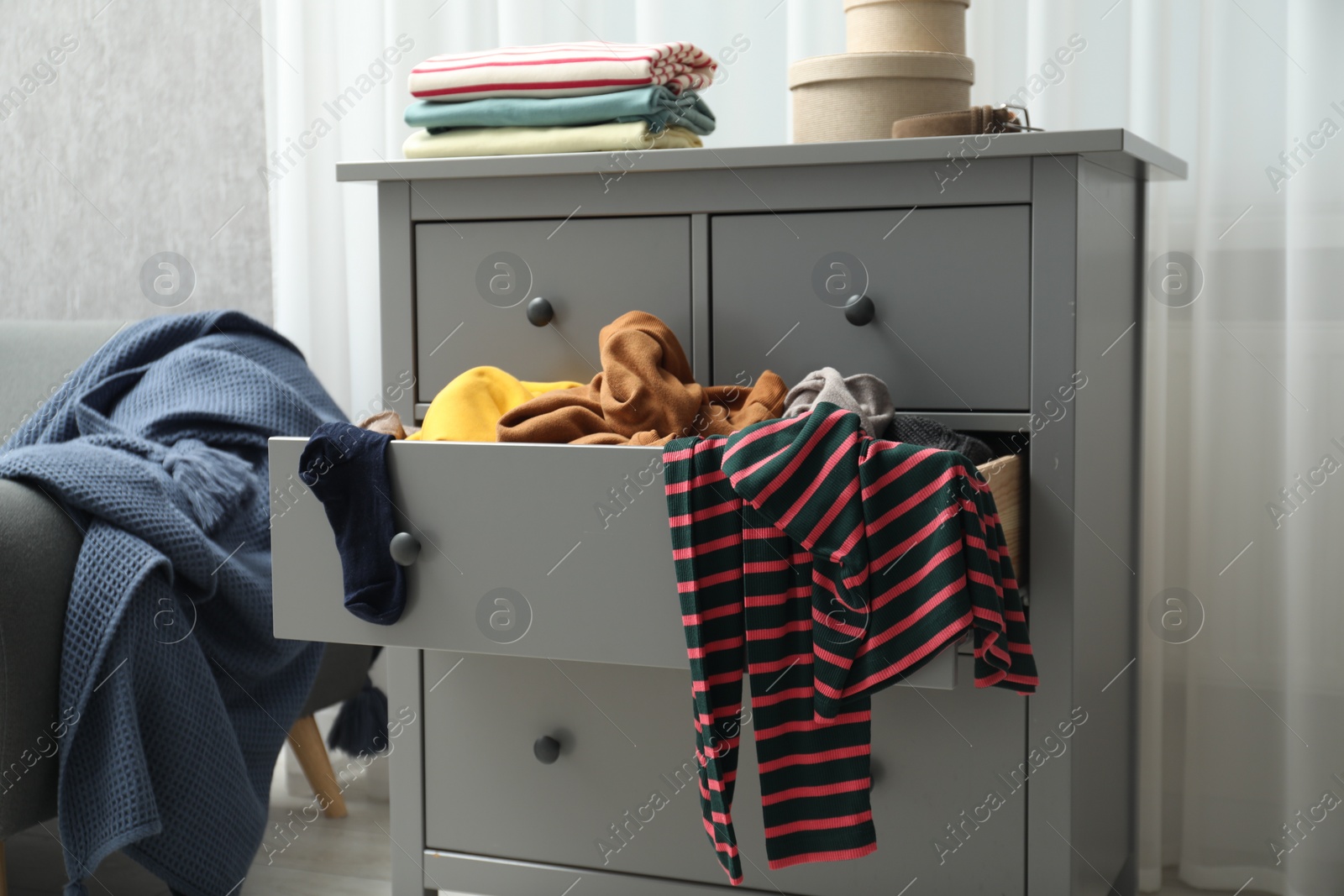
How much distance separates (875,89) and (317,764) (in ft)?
4.01

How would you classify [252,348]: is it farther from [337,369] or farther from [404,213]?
[404,213]

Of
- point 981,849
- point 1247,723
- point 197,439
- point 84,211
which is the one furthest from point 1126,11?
point 84,211

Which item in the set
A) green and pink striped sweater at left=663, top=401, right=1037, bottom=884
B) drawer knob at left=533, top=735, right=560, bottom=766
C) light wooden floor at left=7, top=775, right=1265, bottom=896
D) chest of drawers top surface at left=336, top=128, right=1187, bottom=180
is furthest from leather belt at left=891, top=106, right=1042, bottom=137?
light wooden floor at left=7, top=775, right=1265, bottom=896

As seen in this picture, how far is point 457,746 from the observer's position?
1.18 metres

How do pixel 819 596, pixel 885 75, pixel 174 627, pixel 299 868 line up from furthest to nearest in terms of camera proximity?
1. pixel 299 868
2. pixel 174 627
3. pixel 885 75
4. pixel 819 596

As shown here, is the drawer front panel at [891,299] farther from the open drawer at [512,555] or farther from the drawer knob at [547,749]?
the drawer knob at [547,749]

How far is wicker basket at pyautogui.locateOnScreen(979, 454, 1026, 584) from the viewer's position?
0.88m

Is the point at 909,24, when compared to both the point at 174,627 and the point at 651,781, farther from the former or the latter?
the point at 174,627

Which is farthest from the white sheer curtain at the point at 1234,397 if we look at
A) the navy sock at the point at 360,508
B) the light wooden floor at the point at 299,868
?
the navy sock at the point at 360,508

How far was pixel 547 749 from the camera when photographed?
1.13 m

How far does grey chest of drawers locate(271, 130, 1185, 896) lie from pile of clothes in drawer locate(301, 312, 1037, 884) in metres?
0.03

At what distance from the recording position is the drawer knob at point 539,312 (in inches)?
44.1

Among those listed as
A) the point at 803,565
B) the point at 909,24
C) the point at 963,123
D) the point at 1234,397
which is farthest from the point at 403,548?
the point at 1234,397

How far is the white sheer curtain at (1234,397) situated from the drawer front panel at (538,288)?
55cm
